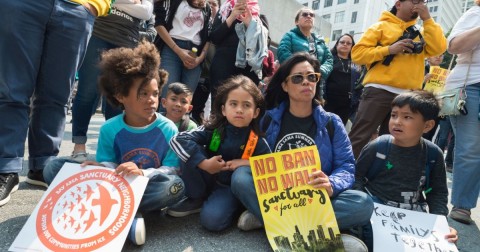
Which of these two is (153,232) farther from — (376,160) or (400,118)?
(400,118)

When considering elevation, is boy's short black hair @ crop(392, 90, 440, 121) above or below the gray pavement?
above

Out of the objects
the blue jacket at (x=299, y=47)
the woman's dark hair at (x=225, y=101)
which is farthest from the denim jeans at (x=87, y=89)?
the blue jacket at (x=299, y=47)

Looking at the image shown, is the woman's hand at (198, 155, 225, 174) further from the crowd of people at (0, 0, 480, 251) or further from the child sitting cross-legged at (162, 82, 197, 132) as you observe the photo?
the child sitting cross-legged at (162, 82, 197, 132)

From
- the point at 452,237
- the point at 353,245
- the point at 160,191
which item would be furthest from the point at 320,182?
the point at 160,191

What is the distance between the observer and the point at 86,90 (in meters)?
2.20

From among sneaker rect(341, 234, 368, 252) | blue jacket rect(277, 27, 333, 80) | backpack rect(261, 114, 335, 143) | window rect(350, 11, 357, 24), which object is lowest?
sneaker rect(341, 234, 368, 252)

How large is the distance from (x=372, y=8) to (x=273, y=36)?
21770mm

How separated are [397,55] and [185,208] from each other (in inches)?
72.0

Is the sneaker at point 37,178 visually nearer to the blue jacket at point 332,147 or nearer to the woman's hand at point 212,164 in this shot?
the woman's hand at point 212,164

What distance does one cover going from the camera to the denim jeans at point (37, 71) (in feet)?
5.21

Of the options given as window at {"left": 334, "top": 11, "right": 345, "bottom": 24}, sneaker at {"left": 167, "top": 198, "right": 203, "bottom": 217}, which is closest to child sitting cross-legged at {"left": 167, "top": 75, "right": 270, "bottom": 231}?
sneaker at {"left": 167, "top": 198, "right": 203, "bottom": 217}

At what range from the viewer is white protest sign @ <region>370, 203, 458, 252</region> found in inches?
55.5

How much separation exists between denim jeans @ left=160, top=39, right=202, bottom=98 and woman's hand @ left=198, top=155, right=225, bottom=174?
116 centimetres

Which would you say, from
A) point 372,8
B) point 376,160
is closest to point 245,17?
point 376,160
